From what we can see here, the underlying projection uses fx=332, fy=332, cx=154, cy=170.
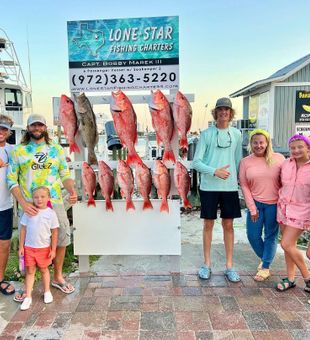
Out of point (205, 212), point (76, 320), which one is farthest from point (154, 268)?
point (76, 320)

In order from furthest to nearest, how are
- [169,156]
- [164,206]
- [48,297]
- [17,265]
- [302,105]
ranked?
[302,105], [17,265], [164,206], [169,156], [48,297]

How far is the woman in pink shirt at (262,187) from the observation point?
3.32 m

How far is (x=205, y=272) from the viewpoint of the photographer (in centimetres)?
354

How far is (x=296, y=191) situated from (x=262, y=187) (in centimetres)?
35

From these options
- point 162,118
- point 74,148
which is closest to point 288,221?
point 162,118

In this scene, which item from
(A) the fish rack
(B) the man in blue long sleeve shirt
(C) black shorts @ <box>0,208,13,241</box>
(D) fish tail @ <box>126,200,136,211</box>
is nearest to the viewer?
(C) black shorts @ <box>0,208,13,241</box>

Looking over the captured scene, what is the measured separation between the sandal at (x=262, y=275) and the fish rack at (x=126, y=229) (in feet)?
2.78

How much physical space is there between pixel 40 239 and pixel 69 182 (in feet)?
1.94

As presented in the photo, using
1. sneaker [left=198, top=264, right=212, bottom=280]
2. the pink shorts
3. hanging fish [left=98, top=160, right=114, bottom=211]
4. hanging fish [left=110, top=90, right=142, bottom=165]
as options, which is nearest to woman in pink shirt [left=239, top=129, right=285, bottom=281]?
the pink shorts

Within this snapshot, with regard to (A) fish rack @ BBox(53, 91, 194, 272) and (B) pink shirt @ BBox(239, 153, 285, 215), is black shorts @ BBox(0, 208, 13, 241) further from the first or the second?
(B) pink shirt @ BBox(239, 153, 285, 215)

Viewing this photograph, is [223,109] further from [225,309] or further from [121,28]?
[225,309]

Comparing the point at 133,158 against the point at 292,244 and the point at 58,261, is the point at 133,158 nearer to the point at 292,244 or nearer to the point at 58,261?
the point at 58,261

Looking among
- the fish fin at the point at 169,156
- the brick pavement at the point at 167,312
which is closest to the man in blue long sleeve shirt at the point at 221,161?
the fish fin at the point at 169,156

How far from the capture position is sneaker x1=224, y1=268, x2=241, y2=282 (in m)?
3.44
